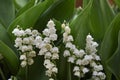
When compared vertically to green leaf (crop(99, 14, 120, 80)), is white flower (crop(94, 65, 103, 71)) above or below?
below

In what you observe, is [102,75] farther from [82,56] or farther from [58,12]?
[58,12]

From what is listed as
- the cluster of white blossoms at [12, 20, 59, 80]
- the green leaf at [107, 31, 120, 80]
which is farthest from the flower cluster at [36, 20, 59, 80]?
the green leaf at [107, 31, 120, 80]

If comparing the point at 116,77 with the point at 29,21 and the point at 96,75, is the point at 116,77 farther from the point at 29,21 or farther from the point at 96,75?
the point at 29,21

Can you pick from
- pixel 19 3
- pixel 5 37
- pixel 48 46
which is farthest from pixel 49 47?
pixel 19 3

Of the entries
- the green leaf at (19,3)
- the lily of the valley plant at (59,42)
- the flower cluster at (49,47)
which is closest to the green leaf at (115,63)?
the lily of the valley plant at (59,42)

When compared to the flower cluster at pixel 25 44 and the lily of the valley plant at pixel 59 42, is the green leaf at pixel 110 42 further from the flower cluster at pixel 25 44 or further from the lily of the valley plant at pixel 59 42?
the flower cluster at pixel 25 44

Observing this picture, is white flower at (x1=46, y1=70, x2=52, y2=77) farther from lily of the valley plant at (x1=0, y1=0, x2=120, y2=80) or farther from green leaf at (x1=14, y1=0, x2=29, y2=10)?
green leaf at (x1=14, y1=0, x2=29, y2=10)
